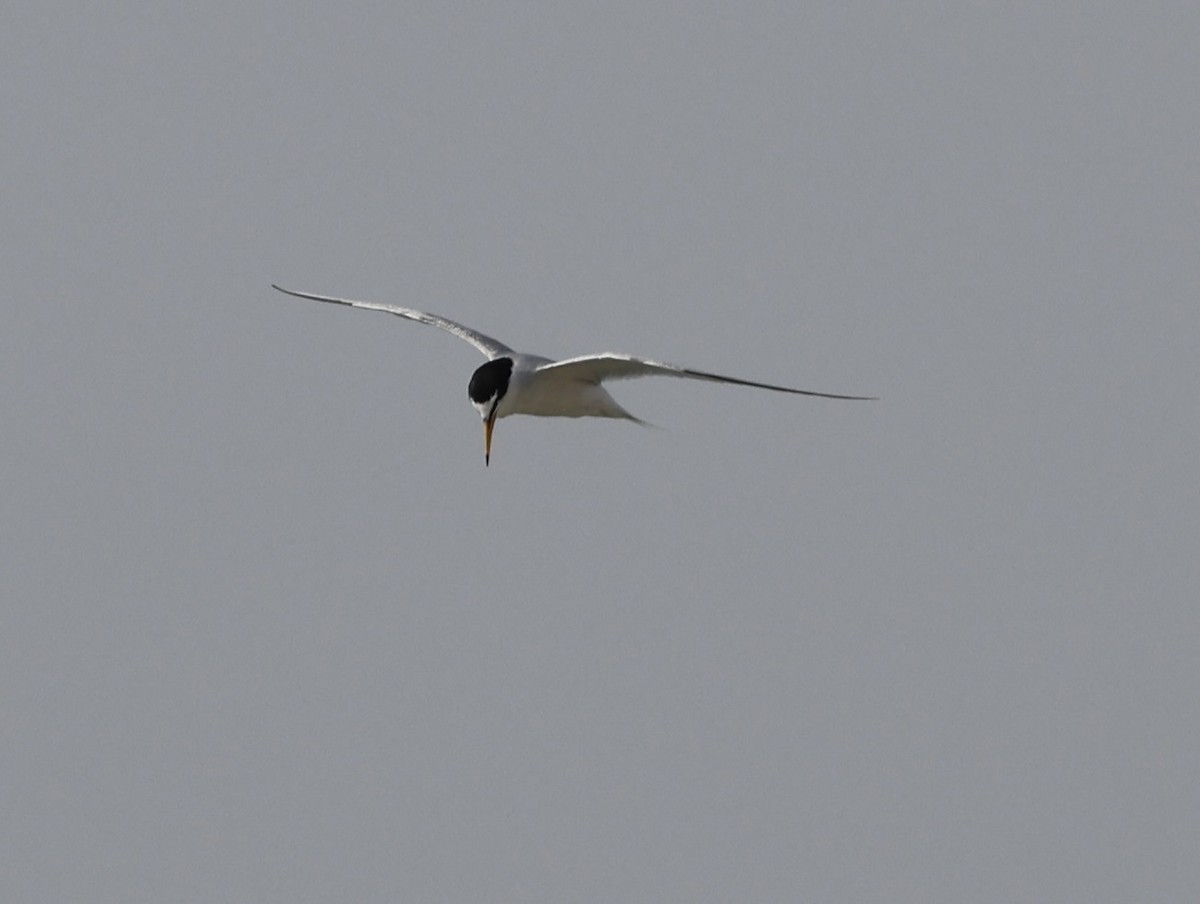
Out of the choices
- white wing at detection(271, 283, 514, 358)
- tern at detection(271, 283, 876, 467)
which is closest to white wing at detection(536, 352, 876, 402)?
tern at detection(271, 283, 876, 467)

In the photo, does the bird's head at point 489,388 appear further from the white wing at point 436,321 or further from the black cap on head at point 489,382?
the white wing at point 436,321

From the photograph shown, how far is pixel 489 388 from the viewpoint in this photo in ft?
54.1

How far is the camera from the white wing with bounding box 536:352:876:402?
13391 millimetres

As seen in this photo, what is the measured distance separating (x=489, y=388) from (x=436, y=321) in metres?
2.85

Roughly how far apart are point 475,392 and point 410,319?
3082 millimetres

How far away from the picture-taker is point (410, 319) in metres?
19.4

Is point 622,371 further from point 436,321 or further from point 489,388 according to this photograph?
point 436,321

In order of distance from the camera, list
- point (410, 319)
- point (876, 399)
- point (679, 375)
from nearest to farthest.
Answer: point (876, 399) < point (679, 375) < point (410, 319)

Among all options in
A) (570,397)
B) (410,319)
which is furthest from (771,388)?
(410,319)

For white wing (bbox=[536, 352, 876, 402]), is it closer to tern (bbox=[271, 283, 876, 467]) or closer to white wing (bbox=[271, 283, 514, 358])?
tern (bbox=[271, 283, 876, 467])

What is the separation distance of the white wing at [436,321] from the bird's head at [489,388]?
3.27 feet

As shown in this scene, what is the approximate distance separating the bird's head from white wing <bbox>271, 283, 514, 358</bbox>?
100 centimetres

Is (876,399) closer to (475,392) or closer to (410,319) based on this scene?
(475,392)

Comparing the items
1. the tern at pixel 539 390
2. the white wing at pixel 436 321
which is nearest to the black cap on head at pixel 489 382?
the tern at pixel 539 390
